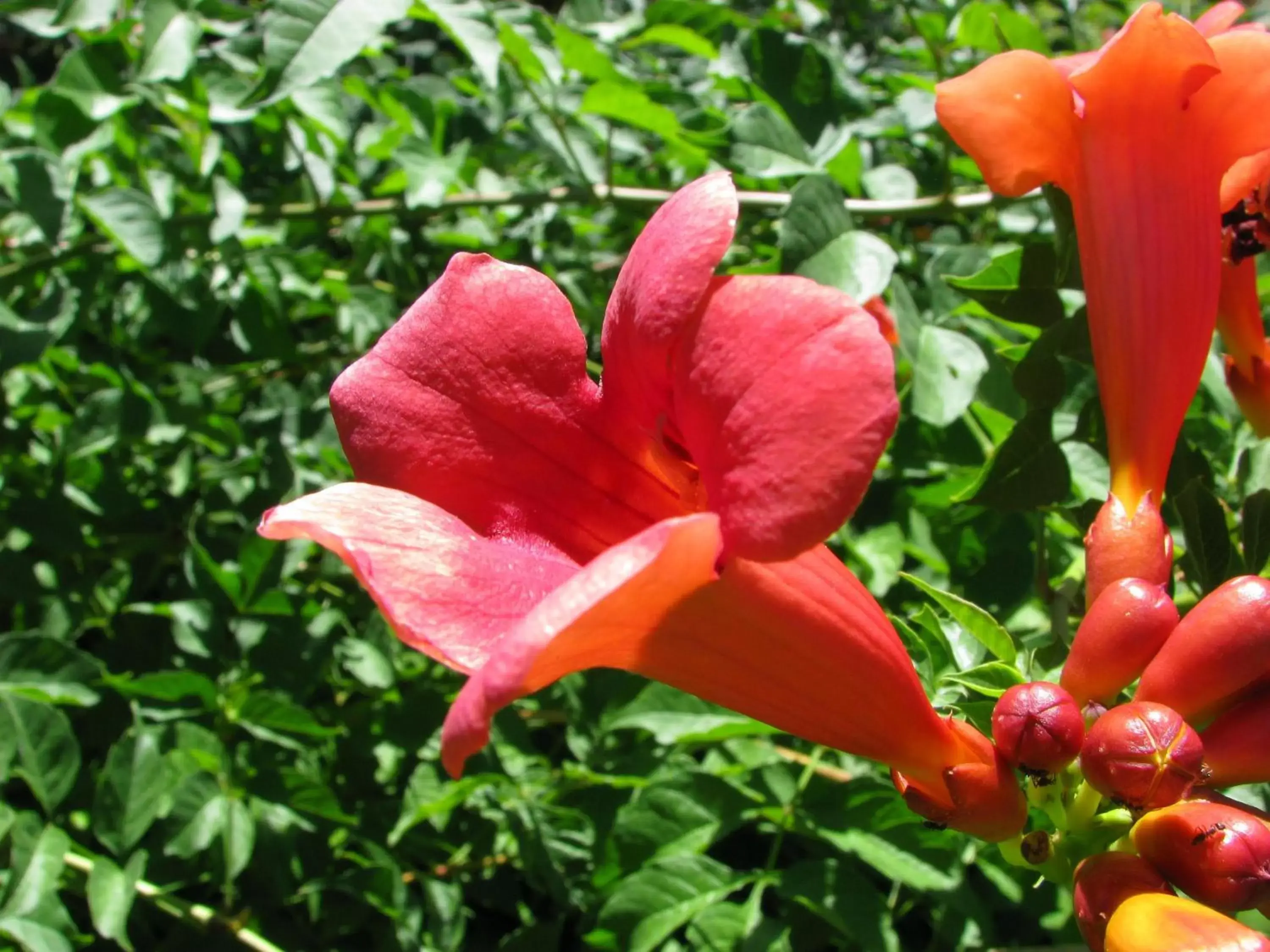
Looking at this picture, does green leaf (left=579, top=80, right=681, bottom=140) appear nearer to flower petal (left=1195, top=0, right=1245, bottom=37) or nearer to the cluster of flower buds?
flower petal (left=1195, top=0, right=1245, bottom=37)

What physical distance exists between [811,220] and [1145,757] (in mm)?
1072

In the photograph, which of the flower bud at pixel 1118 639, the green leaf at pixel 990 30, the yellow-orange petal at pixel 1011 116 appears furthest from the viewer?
the green leaf at pixel 990 30

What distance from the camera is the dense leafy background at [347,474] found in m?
1.85

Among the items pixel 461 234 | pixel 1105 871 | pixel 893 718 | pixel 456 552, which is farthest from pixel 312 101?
pixel 1105 871

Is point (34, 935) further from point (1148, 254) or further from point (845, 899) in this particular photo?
point (1148, 254)

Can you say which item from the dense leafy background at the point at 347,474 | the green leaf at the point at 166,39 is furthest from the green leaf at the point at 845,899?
the green leaf at the point at 166,39

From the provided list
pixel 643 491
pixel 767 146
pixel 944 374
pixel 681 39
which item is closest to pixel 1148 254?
pixel 944 374

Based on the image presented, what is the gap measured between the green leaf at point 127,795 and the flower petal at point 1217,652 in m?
1.87

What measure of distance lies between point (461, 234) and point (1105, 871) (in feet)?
8.16

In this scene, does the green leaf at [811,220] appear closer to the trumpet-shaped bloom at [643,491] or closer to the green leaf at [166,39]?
the trumpet-shaped bloom at [643,491]

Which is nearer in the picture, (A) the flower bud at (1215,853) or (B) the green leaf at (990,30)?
(A) the flower bud at (1215,853)

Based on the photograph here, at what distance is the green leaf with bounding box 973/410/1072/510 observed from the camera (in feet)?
5.27

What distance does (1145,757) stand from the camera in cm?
111

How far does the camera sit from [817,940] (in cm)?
206
